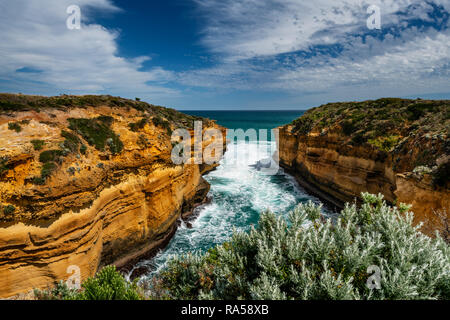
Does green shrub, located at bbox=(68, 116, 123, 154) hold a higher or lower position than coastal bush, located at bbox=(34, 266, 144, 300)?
higher

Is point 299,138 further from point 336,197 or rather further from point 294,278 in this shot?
point 294,278

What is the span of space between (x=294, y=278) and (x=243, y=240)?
2067 millimetres

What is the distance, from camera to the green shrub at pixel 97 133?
11.3 meters

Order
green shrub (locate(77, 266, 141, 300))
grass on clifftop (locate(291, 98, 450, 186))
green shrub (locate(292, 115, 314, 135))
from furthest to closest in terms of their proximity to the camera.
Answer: green shrub (locate(292, 115, 314, 135)) → grass on clifftop (locate(291, 98, 450, 186)) → green shrub (locate(77, 266, 141, 300))

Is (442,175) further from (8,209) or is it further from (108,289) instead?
(8,209)

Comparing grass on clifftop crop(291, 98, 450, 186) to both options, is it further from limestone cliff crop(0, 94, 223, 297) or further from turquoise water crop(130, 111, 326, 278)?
limestone cliff crop(0, 94, 223, 297)

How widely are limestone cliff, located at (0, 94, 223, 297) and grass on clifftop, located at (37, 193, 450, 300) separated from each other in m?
3.65

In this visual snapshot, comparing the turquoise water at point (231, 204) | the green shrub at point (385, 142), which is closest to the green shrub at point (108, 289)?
the turquoise water at point (231, 204)

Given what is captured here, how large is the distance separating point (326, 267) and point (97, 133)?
12.3m

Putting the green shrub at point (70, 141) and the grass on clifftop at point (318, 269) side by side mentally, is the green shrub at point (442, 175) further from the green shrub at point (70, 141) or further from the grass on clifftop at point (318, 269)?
the green shrub at point (70, 141)

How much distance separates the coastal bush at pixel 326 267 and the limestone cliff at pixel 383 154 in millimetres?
5293

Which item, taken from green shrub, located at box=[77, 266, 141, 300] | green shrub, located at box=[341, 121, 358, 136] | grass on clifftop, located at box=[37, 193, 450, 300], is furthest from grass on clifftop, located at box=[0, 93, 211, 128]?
green shrub, located at box=[341, 121, 358, 136]

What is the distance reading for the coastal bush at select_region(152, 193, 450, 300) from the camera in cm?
368

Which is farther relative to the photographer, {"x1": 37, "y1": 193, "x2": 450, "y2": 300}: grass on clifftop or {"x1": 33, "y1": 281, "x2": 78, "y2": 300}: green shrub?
{"x1": 33, "y1": 281, "x2": 78, "y2": 300}: green shrub
